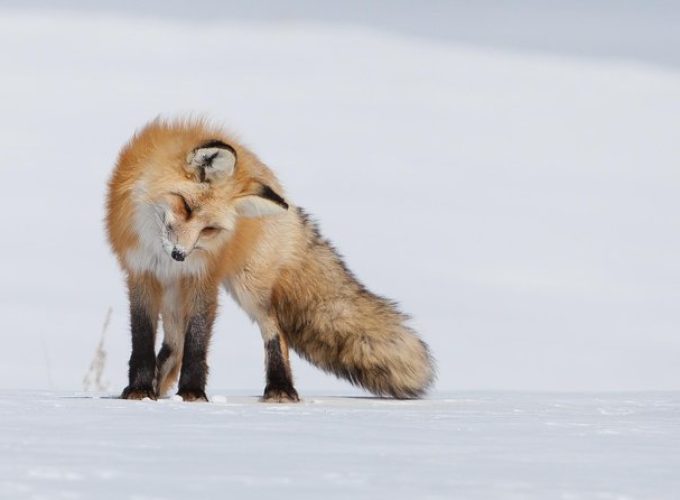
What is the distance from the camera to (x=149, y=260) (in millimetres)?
7293

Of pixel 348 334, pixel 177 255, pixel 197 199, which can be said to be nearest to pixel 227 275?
pixel 197 199

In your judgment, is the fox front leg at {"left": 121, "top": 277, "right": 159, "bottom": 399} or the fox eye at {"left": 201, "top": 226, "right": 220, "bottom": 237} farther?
the fox front leg at {"left": 121, "top": 277, "right": 159, "bottom": 399}

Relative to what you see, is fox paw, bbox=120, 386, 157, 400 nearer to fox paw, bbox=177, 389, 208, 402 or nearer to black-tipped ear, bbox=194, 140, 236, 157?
fox paw, bbox=177, 389, 208, 402

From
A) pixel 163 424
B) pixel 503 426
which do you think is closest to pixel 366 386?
pixel 503 426

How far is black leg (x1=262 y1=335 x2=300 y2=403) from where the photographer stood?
756 centimetres

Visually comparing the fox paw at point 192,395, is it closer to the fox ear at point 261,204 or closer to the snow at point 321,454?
the snow at point 321,454

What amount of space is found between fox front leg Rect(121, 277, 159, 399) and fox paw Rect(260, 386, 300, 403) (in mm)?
698

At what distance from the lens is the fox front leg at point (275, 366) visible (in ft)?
24.8

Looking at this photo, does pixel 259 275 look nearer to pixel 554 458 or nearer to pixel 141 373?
pixel 141 373

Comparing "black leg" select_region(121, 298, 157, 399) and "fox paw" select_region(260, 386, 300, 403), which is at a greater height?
"black leg" select_region(121, 298, 157, 399)

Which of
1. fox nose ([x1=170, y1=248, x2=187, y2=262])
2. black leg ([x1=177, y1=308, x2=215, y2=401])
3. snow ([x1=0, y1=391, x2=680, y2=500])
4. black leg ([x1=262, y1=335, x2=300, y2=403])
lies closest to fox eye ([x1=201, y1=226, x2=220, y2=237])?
fox nose ([x1=170, y1=248, x2=187, y2=262])

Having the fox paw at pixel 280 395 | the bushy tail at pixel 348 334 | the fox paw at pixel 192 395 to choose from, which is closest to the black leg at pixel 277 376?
the fox paw at pixel 280 395

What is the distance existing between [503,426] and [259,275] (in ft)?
8.60

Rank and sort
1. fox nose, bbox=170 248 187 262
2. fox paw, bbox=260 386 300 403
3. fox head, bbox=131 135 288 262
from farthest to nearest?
fox paw, bbox=260 386 300 403
fox head, bbox=131 135 288 262
fox nose, bbox=170 248 187 262
